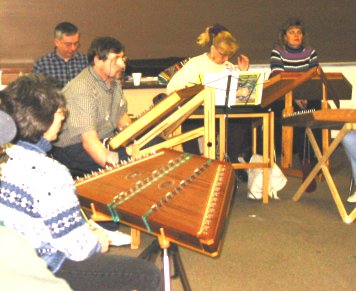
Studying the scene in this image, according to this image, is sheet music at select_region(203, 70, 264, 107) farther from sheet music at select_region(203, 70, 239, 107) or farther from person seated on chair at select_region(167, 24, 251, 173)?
person seated on chair at select_region(167, 24, 251, 173)

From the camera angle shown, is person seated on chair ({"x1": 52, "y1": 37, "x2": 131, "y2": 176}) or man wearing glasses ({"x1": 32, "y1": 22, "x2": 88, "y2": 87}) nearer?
person seated on chair ({"x1": 52, "y1": 37, "x2": 131, "y2": 176})

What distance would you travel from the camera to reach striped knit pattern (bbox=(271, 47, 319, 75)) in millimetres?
4770

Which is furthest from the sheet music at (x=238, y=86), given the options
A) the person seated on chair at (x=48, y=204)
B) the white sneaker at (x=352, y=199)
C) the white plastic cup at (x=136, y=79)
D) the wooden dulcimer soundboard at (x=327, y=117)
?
the person seated on chair at (x=48, y=204)

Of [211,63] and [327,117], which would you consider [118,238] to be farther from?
[211,63]

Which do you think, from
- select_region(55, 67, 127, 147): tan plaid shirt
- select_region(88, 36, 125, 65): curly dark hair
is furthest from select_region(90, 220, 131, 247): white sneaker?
select_region(88, 36, 125, 65): curly dark hair

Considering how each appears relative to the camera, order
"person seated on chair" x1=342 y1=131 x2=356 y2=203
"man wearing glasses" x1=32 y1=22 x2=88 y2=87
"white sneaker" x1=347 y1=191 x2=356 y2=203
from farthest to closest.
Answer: "man wearing glasses" x1=32 y1=22 x2=88 y2=87
"white sneaker" x1=347 y1=191 x2=356 y2=203
"person seated on chair" x1=342 y1=131 x2=356 y2=203

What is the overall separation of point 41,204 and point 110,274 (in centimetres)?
29

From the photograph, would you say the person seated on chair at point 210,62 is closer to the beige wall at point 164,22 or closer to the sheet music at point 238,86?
the sheet music at point 238,86

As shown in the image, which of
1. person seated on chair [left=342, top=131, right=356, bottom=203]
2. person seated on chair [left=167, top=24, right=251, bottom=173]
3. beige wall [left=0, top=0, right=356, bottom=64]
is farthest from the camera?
beige wall [left=0, top=0, right=356, bottom=64]

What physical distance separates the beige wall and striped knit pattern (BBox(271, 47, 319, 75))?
0.83 metres

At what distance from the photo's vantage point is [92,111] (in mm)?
2854

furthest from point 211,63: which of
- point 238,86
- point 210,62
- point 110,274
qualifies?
point 110,274

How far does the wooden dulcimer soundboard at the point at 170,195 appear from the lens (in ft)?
4.70

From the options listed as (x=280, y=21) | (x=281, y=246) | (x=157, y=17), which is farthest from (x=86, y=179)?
(x=280, y=21)
